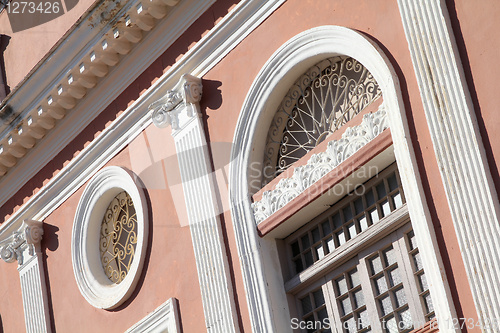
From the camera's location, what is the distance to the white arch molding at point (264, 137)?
792 centimetres

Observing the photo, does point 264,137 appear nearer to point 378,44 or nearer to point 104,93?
point 378,44

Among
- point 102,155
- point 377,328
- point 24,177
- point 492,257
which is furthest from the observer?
point 24,177

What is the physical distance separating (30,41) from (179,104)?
3116mm

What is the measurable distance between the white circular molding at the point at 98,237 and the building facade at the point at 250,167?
0.9 inches

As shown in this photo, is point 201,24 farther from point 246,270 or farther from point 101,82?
point 246,270

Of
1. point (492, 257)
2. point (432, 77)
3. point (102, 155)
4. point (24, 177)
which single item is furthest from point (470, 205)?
point (24, 177)

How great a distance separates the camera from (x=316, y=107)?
30.2 ft

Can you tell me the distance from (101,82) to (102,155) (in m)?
0.80

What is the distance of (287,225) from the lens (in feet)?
30.3

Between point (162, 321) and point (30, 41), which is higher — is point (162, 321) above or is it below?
below

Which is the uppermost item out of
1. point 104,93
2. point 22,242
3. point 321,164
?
point 104,93

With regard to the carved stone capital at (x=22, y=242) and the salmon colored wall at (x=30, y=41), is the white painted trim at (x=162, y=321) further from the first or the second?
the salmon colored wall at (x=30, y=41)
